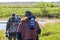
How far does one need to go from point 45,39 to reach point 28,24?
5631 millimetres

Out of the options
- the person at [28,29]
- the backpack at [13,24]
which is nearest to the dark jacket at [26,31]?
the person at [28,29]

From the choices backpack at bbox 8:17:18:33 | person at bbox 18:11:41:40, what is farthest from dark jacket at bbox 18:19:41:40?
backpack at bbox 8:17:18:33

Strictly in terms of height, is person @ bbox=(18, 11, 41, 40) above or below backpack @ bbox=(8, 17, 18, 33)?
above

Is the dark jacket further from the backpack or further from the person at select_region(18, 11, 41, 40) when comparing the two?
the backpack

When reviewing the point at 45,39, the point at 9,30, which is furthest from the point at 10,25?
the point at 45,39

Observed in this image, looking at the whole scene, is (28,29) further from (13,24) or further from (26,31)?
(13,24)

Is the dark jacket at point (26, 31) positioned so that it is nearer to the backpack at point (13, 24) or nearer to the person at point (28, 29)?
the person at point (28, 29)

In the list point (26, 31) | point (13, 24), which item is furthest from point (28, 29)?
point (13, 24)

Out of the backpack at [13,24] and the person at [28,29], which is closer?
the person at [28,29]

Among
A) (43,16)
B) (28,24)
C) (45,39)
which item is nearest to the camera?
(28,24)

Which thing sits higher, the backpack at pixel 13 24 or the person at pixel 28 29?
the person at pixel 28 29

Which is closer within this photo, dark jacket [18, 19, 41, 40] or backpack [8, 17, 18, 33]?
dark jacket [18, 19, 41, 40]

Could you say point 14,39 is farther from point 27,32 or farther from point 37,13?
point 37,13

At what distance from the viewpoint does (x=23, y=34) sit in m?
7.99
